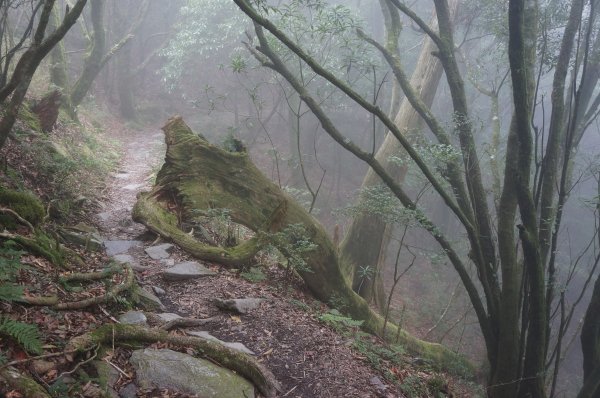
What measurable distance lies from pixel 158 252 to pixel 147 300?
5.46 feet

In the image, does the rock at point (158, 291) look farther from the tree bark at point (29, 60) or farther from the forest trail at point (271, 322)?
the tree bark at point (29, 60)

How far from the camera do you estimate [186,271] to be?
5.70 metres

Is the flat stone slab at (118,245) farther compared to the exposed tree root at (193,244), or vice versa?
the exposed tree root at (193,244)

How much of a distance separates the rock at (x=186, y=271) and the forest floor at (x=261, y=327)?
0.26 ft

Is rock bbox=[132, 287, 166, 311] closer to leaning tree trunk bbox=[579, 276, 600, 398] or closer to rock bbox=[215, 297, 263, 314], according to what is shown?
rock bbox=[215, 297, 263, 314]

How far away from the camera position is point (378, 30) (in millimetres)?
26094

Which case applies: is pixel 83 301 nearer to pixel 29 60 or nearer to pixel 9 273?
pixel 9 273

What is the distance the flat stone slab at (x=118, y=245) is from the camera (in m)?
5.78

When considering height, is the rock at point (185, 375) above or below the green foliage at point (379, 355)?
above

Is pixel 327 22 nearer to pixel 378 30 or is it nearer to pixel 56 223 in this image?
pixel 56 223

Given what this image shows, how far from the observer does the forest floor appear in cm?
321

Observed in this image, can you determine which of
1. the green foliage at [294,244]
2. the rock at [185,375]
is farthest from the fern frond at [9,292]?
the green foliage at [294,244]

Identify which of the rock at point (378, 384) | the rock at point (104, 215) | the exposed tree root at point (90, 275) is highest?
the exposed tree root at point (90, 275)

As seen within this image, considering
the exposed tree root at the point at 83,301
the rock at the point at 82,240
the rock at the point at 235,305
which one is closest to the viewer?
the exposed tree root at the point at 83,301
